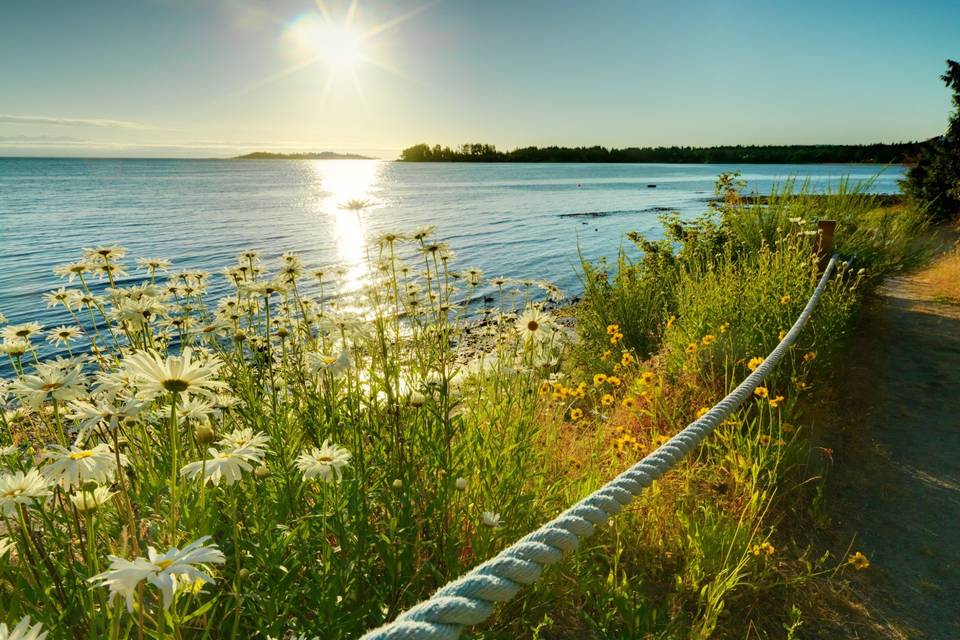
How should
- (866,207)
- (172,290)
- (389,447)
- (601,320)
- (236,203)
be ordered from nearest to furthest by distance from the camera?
(389,447) < (172,290) < (601,320) < (866,207) < (236,203)

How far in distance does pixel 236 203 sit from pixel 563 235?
30881mm

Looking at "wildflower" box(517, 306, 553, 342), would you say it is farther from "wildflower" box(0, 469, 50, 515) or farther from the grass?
"wildflower" box(0, 469, 50, 515)

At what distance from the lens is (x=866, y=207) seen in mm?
9078

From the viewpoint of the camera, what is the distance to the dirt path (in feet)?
8.41

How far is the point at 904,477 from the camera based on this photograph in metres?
3.46

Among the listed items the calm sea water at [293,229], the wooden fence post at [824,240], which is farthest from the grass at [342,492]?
the calm sea water at [293,229]

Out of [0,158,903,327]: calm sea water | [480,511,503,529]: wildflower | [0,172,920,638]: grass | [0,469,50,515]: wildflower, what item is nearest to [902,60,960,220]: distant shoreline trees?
[0,158,903,327]: calm sea water

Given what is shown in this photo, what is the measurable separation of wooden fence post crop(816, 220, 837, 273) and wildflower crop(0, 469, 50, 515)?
22.4 ft

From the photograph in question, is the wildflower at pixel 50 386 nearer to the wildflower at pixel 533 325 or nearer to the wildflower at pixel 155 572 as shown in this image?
the wildflower at pixel 155 572

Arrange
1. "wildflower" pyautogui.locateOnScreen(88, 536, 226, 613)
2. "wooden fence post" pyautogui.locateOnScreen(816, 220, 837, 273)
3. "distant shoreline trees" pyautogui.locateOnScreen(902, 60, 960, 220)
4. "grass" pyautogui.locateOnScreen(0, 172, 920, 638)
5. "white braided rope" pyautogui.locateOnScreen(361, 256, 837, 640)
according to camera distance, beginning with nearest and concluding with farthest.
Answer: "wildflower" pyautogui.locateOnScreen(88, 536, 226, 613)
"white braided rope" pyautogui.locateOnScreen(361, 256, 837, 640)
"grass" pyautogui.locateOnScreen(0, 172, 920, 638)
"wooden fence post" pyautogui.locateOnScreen(816, 220, 837, 273)
"distant shoreline trees" pyautogui.locateOnScreen(902, 60, 960, 220)

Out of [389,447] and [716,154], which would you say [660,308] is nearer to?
[389,447]

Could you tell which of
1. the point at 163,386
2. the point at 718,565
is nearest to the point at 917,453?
the point at 718,565

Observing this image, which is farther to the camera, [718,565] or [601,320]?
[601,320]

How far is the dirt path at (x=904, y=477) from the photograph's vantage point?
2564 mm
